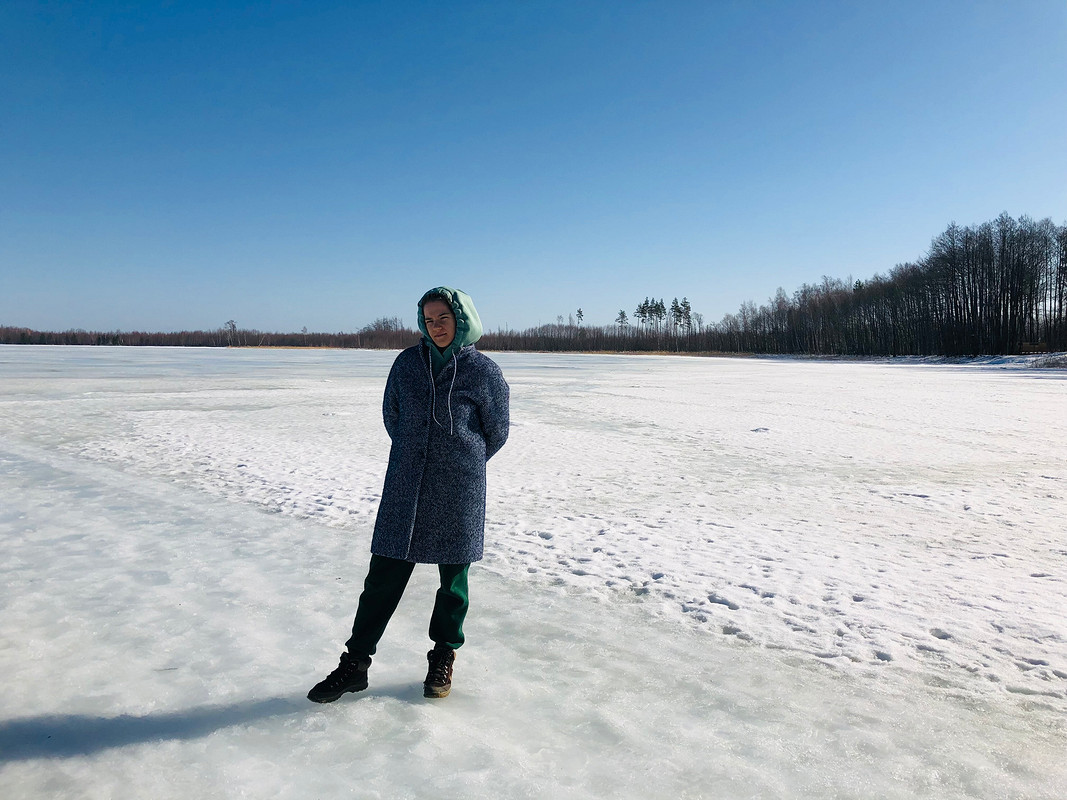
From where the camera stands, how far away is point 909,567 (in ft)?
13.8

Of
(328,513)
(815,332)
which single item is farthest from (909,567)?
(815,332)

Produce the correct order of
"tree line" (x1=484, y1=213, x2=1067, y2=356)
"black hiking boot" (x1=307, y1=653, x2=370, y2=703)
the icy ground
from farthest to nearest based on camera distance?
"tree line" (x1=484, y1=213, x2=1067, y2=356) < "black hiking boot" (x1=307, y1=653, x2=370, y2=703) < the icy ground

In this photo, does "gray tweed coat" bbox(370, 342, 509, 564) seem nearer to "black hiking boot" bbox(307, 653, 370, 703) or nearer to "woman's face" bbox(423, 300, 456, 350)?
"woman's face" bbox(423, 300, 456, 350)

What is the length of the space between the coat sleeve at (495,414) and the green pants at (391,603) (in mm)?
488

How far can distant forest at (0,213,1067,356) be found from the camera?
59750mm

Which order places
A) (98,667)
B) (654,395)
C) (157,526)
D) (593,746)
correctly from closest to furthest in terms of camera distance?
(593,746) → (98,667) → (157,526) → (654,395)

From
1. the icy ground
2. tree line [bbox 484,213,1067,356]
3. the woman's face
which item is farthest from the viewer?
tree line [bbox 484,213,1067,356]

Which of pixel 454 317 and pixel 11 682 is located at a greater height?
pixel 454 317

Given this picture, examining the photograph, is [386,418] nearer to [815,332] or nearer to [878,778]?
[878,778]

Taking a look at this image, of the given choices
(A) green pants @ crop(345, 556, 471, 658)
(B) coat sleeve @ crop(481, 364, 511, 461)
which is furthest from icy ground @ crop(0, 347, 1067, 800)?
(B) coat sleeve @ crop(481, 364, 511, 461)

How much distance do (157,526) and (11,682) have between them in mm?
2439

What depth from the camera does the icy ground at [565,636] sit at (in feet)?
7.10

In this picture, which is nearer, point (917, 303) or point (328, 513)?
point (328, 513)

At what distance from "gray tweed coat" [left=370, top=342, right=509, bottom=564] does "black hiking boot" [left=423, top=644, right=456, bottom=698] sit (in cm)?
40
